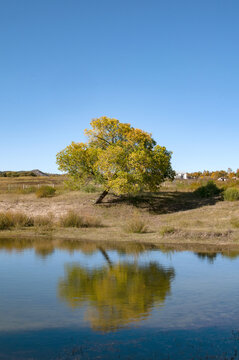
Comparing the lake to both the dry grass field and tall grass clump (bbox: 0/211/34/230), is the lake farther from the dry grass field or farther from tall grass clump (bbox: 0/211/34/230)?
tall grass clump (bbox: 0/211/34/230)

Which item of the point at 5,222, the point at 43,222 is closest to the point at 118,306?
the point at 43,222

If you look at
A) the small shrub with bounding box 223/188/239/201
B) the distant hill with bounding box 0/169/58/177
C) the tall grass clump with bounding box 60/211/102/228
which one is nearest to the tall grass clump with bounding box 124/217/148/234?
the tall grass clump with bounding box 60/211/102/228

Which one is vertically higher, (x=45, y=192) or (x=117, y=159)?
A: (x=117, y=159)

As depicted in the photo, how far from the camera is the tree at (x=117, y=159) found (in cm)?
3547

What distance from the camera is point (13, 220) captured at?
2523cm

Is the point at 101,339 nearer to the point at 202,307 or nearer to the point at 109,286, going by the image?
the point at 202,307

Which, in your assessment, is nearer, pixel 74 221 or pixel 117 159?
pixel 74 221

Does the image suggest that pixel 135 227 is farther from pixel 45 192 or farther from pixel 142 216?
pixel 45 192

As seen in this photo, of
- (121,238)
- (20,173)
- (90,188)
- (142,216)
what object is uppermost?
(20,173)

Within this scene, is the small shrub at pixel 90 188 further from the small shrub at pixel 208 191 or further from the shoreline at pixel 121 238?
the shoreline at pixel 121 238

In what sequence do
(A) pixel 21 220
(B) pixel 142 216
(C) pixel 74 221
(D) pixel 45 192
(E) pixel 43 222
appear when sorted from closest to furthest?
(E) pixel 43 222 → (C) pixel 74 221 → (A) pixel 21 220 → (B) pixel 142 216 → (D) pixel 45 192

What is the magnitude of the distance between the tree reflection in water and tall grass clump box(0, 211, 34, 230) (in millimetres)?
11697

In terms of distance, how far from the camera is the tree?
35469 mm

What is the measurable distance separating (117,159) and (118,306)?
26482 millimetres
